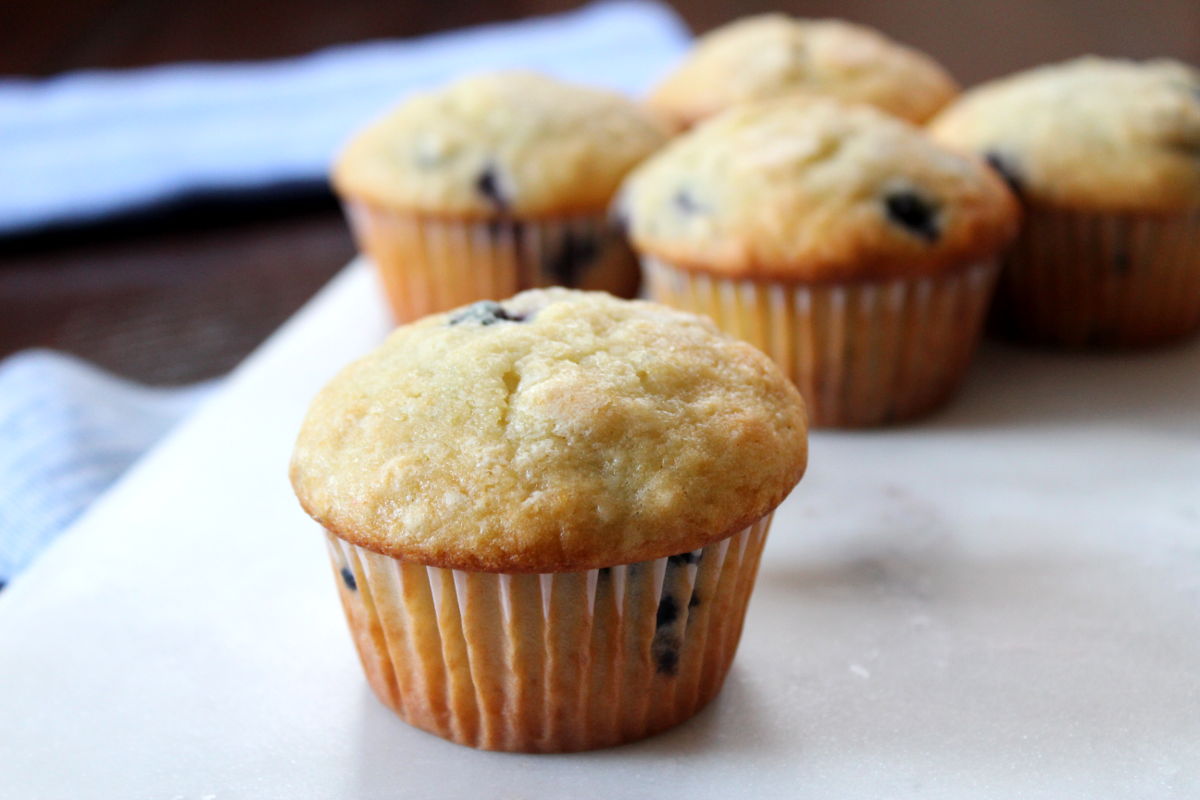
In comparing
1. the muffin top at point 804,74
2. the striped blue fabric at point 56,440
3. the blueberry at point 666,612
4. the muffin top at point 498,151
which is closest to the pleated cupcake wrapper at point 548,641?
the blueberry at point 666,612

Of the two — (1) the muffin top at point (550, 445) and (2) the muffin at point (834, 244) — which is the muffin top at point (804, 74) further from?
(1) the muffin top at point (550, 445)

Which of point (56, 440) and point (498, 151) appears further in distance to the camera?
point (498, 151)

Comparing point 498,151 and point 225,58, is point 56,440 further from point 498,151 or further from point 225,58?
point 225,58

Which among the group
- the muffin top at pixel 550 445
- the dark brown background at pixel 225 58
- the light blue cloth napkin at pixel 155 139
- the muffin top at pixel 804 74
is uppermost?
the muffin top at pixel 550 445

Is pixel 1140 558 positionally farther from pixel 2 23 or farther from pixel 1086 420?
pixel 2 23

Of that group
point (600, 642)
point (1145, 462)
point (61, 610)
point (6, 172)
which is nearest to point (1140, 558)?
point (1145, 462)

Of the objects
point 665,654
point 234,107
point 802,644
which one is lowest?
point 234,107

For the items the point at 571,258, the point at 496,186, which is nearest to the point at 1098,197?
the point at 571,258
